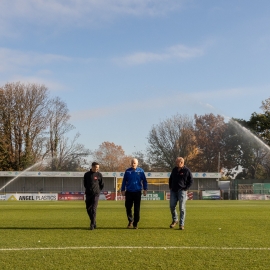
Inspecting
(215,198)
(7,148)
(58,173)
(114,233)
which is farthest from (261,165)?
(114,233)

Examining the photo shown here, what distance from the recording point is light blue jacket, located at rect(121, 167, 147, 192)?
1193 cm

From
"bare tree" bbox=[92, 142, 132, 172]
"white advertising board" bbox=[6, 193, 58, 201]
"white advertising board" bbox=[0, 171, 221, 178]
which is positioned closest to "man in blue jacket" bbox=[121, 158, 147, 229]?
"white advertising board" bbox=[6, 193, 58, 201]

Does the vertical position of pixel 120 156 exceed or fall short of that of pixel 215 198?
it exceeds it

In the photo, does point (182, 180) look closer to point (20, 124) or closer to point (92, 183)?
point (92, 183)

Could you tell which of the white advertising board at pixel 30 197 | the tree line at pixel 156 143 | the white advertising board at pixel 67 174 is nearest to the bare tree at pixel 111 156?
the tree line at pixel 156 143

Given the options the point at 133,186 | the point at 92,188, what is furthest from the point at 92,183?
the point at 133,186

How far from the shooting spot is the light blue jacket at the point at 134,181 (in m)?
11.9

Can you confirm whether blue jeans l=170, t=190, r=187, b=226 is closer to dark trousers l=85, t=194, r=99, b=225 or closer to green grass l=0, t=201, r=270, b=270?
green grass l=0, t=201, r=270, b=270

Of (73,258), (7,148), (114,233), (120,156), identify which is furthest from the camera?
(120,156)

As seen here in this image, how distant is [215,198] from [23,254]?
140ft

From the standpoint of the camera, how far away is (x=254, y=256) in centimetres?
727

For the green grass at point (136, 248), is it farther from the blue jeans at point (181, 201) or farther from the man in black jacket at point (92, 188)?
the man in black jacket at point (92, 188)

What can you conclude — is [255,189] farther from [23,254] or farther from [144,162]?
[23,254]

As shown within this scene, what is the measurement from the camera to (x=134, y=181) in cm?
1195
